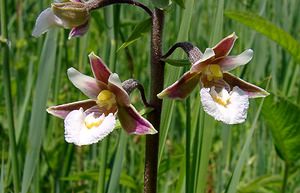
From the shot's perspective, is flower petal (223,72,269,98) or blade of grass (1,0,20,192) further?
blade of grass (1,0,20,192)

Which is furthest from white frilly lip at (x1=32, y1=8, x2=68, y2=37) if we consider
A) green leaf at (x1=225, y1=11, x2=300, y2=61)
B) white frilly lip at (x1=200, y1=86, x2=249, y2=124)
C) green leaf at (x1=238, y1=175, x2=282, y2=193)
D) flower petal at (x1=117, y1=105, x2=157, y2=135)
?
green leaf at (x1=238, y1=175, x2=282, y2=193)

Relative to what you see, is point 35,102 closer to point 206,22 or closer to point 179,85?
point 179,85

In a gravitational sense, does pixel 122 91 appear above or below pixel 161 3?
below

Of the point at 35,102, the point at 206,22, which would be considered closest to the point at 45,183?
the point at 35,102

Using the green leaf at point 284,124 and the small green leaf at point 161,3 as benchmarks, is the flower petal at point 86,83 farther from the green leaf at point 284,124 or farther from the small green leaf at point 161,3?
the green leaf at point 284,124

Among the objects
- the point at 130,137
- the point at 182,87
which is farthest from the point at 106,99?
the point at 130,137

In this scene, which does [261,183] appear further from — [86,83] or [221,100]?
[86,83]

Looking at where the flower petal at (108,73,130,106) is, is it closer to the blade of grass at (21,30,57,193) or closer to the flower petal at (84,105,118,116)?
the flower petal at (84,105,118,116)
